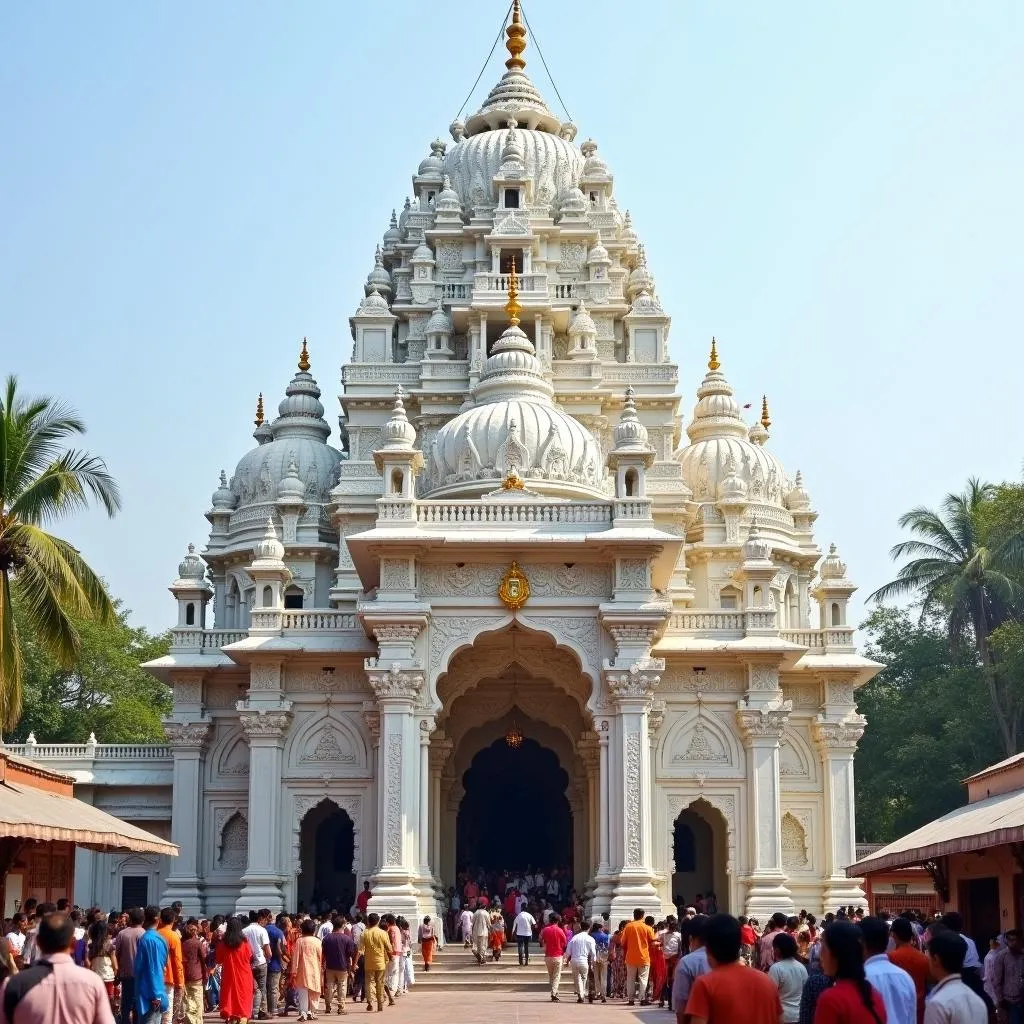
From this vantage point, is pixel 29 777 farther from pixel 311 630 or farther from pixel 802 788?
pixel 802 788

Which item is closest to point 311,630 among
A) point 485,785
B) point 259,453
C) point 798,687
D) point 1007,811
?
point 485,785

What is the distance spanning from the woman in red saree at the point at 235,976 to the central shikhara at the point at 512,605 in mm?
9982

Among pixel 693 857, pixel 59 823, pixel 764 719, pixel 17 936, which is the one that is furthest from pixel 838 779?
pixel 17 936

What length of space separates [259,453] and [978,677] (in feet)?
69.1

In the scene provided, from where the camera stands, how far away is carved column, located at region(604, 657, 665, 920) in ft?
94.8

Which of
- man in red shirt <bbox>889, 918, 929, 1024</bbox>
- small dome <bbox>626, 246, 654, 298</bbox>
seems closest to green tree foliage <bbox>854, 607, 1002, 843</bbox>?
small dome <bbox>626, 246, 654, 298</bbox>

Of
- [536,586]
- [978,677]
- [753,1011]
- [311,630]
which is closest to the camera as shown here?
[753,1011]

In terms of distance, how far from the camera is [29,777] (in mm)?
24422

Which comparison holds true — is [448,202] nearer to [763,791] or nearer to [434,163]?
[434,163]

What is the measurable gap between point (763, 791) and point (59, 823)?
16.2 m

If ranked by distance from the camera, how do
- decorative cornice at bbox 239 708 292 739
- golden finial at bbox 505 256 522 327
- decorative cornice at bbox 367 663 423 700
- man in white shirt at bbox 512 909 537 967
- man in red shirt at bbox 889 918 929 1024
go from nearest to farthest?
man in red shirt at bbox 889 918 929 1024 → man in white shirt at bbox 512 909 537 967 → decorative cornice at bbox 367 663 423 700 → decorative cornice at bbox 239 708 292 739 → golden finial at bbox 505 256 522 327

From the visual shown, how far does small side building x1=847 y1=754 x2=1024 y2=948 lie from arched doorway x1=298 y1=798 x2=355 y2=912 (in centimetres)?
1359

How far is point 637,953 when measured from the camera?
79.3 ft

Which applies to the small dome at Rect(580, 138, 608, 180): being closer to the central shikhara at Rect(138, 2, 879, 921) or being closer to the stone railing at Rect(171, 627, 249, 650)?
the central shikhara at Rect(138, 2, 879, 921)
